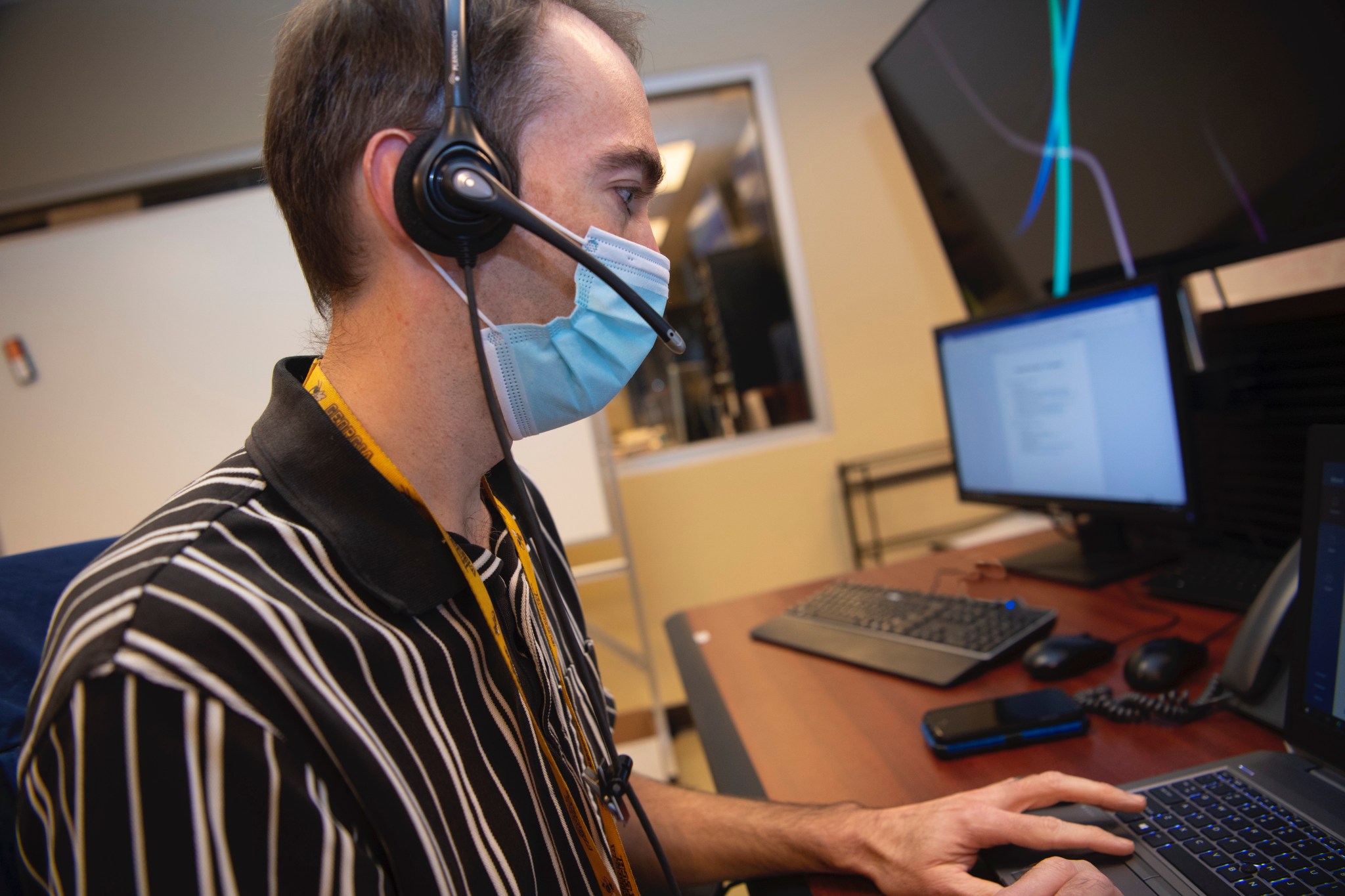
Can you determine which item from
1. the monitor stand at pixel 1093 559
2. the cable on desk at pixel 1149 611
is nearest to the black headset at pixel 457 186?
the cable on desk at pixel 1149 611

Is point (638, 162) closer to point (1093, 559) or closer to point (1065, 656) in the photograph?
point (1065, 656)

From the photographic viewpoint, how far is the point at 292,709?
46cm

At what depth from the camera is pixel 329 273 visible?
666mm

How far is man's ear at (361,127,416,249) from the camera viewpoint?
62 centimetres

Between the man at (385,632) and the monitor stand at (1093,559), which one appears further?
the monitor stand at (1093,559)

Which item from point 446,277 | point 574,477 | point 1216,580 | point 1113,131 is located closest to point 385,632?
point 446,277

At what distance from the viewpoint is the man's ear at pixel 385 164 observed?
621 mm

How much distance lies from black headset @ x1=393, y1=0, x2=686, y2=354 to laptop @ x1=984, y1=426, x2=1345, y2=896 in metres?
0.60

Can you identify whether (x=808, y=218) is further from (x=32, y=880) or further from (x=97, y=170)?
(x=32, y=880)

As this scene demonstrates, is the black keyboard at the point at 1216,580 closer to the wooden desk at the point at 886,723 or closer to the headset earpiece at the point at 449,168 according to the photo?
the wooden desk at the point at 886,723

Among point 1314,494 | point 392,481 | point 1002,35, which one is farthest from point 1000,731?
point 1002,35

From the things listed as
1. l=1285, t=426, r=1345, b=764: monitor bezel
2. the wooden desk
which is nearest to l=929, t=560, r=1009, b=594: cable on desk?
the wooden desk

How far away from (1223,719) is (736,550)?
208cm

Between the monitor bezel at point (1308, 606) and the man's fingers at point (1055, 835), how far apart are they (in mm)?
181
